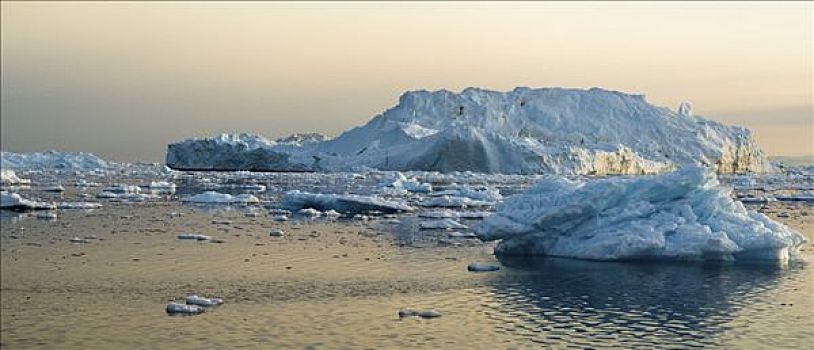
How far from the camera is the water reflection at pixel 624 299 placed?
885 centimetres

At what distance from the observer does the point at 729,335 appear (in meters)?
8.93

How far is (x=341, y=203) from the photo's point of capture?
24078 mm

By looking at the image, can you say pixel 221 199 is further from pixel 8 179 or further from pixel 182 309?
pixel 182 309

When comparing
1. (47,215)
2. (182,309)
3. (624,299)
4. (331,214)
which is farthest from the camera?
(331,214)

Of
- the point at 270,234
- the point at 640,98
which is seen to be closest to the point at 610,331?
the point at 270,234

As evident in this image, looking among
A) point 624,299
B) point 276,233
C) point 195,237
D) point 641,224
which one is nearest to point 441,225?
point 276,233

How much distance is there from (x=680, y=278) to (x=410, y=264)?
153 inches

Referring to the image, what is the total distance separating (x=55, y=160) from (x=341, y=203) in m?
60.9

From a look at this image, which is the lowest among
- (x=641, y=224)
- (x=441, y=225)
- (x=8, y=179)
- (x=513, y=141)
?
(x=441, y=225)

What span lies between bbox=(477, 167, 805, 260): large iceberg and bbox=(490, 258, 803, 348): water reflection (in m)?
0.31

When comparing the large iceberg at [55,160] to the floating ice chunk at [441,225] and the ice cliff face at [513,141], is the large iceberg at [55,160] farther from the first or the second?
the floating ice chunk at [441,225]

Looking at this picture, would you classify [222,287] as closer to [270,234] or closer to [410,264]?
[410,264]

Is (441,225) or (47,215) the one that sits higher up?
(47,215)

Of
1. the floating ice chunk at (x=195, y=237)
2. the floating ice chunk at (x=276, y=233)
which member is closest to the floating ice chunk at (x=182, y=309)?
the floating ice chunk at (x=195, y=237)
